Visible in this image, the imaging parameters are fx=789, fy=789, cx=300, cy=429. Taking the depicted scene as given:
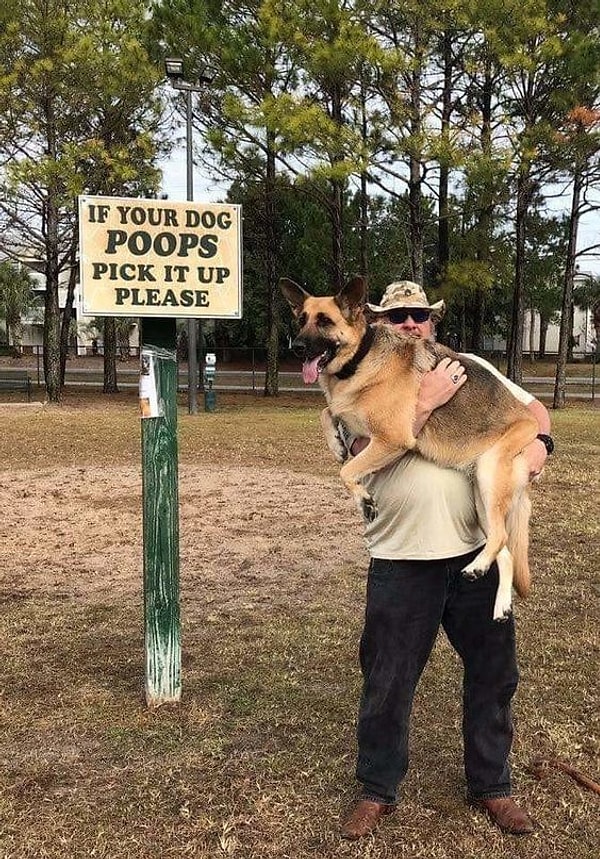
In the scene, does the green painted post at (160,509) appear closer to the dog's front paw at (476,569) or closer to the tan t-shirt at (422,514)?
the tan t-shirt at (422,514)

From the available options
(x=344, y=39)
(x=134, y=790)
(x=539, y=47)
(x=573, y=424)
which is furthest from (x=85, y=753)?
(x=539, y=47)

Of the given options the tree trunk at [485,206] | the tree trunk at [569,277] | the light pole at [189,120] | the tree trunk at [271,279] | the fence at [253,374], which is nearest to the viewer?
the light pole at [189,120]

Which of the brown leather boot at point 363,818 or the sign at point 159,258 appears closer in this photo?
the brown leather boot at point 363,818

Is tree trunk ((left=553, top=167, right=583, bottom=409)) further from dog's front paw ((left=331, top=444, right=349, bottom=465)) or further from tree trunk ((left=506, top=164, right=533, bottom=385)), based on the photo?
dog's front paw ((left=331, top=444, right=349, bottom=465))

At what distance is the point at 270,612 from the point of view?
5.17 m

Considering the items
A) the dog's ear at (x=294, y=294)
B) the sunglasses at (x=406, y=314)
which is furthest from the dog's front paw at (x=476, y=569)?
the dog's ear at (x=294, y=294)

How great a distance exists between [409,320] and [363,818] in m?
1.81

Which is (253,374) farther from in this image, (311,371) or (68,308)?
(311,371)

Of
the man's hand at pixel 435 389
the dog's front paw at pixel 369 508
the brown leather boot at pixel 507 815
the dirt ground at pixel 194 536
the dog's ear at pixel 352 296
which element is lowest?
the dirt ground at pixel 194 536

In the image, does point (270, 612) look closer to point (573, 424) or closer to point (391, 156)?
point (573, 424)

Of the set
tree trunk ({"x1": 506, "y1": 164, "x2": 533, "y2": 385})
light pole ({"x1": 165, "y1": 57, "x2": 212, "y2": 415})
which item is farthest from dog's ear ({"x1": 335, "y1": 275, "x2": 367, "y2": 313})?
tree trunk ({"x1": 506, "y1": 164, "x2": 533, "y2": 385})

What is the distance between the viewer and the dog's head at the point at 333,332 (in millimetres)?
2854

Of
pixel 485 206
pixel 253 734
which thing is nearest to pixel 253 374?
pixel 485 206

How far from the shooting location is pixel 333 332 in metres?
2.86
